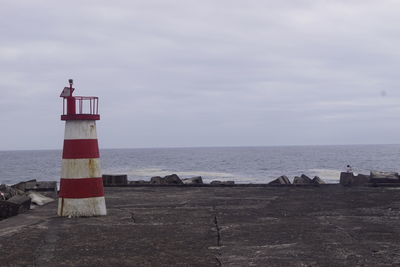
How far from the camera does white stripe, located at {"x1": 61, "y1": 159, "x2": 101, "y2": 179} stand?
7816mm

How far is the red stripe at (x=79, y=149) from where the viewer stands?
25.8ft

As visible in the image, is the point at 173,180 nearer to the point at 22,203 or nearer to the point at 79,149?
the point at 22,203

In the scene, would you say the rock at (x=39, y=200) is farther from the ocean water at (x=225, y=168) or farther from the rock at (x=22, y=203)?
the ocean water at (x=225, y=168)

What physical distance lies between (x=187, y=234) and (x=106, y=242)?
3.17 ft

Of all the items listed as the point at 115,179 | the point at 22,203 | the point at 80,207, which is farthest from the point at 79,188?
the point at 115,179

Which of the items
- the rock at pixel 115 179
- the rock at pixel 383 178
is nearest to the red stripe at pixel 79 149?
the rock at pixel 115 179

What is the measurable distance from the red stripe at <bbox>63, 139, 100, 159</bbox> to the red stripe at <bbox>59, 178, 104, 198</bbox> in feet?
1.15

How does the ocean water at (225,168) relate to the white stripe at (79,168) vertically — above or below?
below

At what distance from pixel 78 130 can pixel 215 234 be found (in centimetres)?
293

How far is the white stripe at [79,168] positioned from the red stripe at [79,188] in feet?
0.22

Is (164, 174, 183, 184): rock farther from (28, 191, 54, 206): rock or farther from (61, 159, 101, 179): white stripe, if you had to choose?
(61, 159, 101, 179): white stripe

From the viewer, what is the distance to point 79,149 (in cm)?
789

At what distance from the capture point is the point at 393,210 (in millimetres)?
8242

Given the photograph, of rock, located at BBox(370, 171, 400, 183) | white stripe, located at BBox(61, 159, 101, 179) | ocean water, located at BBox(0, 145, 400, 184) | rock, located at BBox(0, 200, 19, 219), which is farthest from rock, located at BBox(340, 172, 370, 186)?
ocean water, located at BBox(0, 145, 400, 184)
